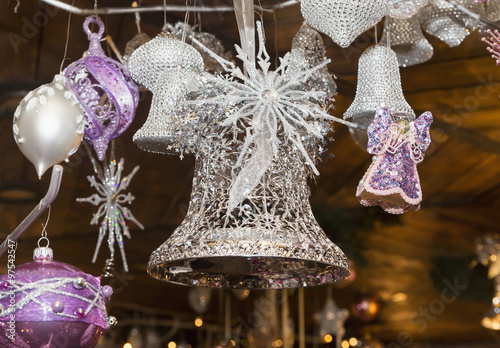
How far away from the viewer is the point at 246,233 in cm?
139

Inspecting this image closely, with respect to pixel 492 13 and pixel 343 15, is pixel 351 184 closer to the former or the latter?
pixel 492 13

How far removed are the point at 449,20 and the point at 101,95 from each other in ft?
2.79

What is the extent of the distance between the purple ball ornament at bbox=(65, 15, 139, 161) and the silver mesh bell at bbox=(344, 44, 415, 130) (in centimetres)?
44

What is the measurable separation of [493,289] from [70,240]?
2.16 metres

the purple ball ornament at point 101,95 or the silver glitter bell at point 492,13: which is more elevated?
the silver glitter bell at point 492,13

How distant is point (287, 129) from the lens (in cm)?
143

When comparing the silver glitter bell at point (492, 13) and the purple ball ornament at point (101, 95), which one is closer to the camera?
the purple ball ornament at point (101, 95)

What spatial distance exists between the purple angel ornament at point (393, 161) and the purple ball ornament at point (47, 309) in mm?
509

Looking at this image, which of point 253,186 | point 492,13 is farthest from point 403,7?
point 253,186

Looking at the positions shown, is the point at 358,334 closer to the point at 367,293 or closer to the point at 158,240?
the point at 367,293

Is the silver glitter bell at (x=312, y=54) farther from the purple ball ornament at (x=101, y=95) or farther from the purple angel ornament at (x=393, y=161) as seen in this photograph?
the purple ball ornament at (x=101, y=95)

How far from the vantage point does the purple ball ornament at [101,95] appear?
1607mm

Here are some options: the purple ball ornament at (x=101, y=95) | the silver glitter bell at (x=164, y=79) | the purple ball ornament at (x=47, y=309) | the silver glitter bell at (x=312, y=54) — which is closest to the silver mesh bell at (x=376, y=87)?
the silver glitter bell at (x=312, y=54)

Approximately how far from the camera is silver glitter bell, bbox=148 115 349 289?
1390mm
